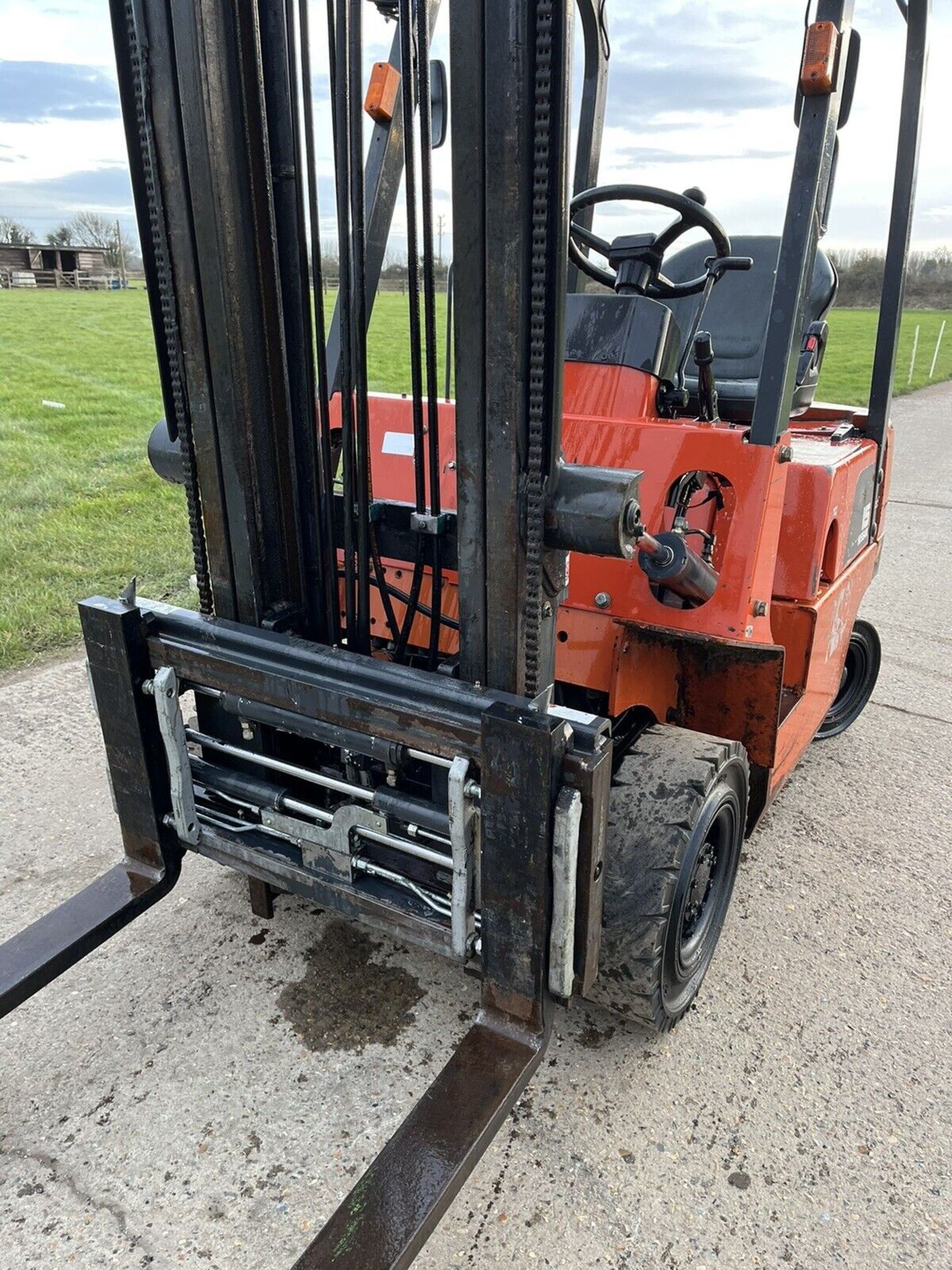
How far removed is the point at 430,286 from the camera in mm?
2227

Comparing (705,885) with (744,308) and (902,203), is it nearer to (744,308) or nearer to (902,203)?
(744,308)

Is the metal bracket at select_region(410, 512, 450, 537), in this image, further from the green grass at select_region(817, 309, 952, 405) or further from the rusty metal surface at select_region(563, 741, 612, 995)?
the green grass at select_region(817, 309, 952, 405)

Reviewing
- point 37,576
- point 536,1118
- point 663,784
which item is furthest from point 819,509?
point 37,576

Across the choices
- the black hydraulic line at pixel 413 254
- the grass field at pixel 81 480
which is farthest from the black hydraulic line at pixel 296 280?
the grass field at pixel 81 480

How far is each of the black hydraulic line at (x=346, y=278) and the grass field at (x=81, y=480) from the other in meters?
3.40

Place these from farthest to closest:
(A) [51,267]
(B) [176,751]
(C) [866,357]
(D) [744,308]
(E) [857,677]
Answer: (A) [51,267]
(C) [866,357]
(E) [857,677]
(D) [744,308]
(B) [176,751]

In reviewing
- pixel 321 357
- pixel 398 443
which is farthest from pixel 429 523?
pixel 398 443

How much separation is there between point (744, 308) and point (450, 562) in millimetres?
2505

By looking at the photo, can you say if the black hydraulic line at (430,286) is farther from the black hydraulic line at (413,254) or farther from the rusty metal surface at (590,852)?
the rusty metal surface at (590,852)

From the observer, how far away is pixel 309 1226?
2043 millimetres

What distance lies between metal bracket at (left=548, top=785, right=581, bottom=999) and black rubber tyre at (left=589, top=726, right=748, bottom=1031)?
0.32 metres

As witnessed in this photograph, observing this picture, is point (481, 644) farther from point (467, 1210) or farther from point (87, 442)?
point (87, 442)

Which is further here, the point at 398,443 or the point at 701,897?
the point at 398,443

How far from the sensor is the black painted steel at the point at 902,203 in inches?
145
